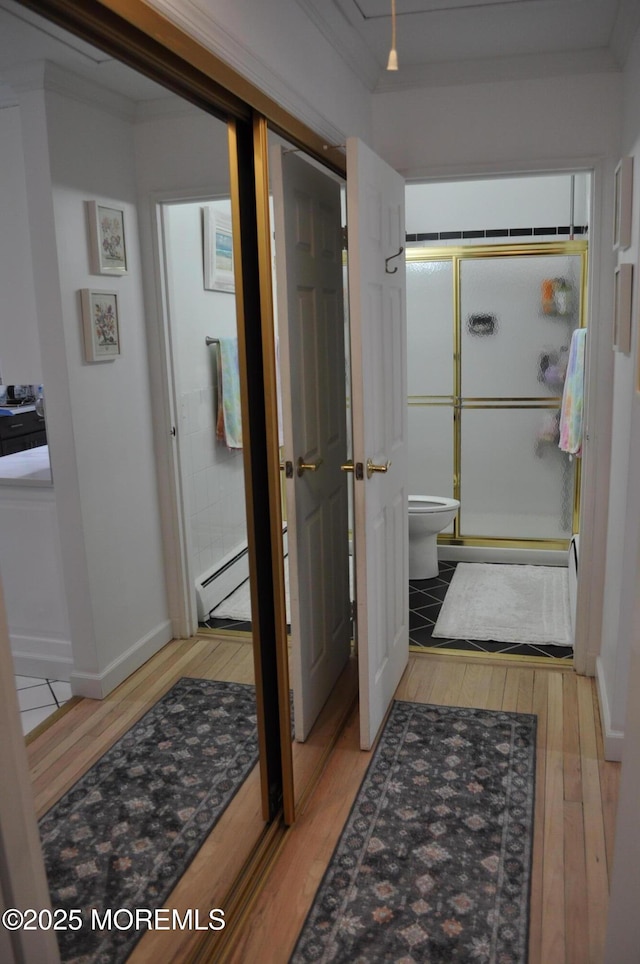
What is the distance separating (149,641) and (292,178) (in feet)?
4.50

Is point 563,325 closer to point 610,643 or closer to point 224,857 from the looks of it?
point 610,643

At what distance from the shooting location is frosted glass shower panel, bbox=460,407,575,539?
15.1 feet

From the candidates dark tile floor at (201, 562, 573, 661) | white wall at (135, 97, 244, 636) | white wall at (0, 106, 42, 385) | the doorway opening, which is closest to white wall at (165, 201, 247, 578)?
white wall at (135, 97, 244, 636)

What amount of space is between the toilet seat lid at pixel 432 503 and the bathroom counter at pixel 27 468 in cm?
320

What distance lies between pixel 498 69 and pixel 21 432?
253 centimetres

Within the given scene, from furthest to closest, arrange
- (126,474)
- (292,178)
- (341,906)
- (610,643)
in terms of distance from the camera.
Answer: (610,643) < (292,178) < (341,906) < (126,474)

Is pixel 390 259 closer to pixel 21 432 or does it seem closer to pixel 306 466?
pixel 306 466

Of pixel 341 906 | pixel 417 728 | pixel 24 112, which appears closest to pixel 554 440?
pixel 417 728

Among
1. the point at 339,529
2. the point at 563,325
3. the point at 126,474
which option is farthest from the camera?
the point at 563,325

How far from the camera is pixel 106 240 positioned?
1478 millimetres

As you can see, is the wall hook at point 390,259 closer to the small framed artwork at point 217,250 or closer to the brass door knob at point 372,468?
the brass door knob at point 372,468

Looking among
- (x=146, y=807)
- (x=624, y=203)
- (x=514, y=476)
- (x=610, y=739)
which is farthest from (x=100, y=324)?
(x=514, y=476)

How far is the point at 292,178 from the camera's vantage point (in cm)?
223

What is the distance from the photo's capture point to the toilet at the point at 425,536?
429cm
